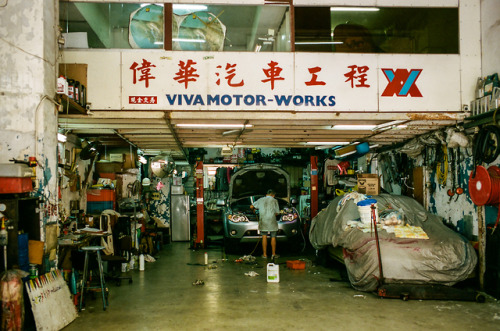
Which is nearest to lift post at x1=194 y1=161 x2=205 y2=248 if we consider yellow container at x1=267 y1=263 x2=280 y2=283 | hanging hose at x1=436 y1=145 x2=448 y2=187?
yellow container at x1=267 y1=263 x2=280 y2=283

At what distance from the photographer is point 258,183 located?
42.0 ft

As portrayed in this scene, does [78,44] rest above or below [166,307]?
above

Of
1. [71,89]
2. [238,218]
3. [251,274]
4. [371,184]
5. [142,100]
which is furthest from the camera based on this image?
[238,218]

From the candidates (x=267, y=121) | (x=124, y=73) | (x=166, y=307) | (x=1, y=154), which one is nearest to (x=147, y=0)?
(x=124, y=73)

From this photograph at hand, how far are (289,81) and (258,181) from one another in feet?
20.9

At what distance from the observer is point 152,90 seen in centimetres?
664

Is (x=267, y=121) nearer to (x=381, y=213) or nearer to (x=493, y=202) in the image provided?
(x=381, y=213)

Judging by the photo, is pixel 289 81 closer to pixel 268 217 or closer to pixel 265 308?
pixel 265 308

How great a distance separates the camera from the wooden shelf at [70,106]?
572 centimetres

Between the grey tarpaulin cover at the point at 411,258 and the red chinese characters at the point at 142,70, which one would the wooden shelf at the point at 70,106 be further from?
the grey tarpaulin cover at the point at 411,258

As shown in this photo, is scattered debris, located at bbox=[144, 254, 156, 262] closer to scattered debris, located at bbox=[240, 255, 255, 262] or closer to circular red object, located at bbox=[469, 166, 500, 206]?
scattered debris, located at bbox=[240, 255, 255, 262]

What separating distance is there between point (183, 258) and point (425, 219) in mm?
5909

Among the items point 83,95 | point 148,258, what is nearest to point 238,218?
point 148,258

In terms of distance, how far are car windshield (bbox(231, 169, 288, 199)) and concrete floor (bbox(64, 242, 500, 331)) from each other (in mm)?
4576
